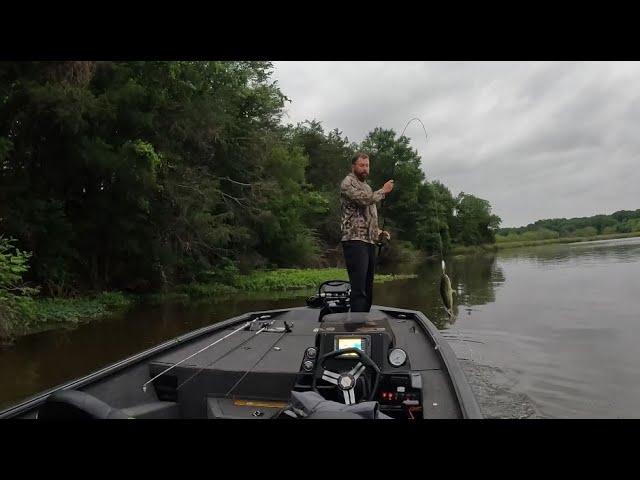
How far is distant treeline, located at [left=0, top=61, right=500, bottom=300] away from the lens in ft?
44.3

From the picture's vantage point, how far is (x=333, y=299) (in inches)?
240

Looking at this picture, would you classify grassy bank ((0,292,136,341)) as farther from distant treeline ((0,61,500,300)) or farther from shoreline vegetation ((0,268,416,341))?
distant treeline ((0,61,500,300))

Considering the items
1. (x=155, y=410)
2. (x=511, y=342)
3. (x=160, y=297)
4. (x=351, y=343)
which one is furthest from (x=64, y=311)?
(x=351, y=343)

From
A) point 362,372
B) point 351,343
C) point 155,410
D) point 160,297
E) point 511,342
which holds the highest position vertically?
point 351,343

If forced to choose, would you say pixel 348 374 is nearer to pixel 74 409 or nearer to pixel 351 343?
pixel 351 343

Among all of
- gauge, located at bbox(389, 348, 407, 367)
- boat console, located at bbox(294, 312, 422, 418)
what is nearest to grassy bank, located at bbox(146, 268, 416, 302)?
boat console, located at bbox(294, 312, 422, 418)

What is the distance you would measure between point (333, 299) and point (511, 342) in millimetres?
4349

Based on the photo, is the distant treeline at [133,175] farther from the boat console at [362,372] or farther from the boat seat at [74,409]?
the boat seat at [74,409]

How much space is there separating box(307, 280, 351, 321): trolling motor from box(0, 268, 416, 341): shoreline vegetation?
581cm

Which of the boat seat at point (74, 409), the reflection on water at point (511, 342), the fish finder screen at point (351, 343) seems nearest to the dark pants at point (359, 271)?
the fish finder screen at point (351, 343)

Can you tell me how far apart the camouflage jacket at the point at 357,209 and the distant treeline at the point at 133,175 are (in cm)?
506

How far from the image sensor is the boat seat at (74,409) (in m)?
1.71
